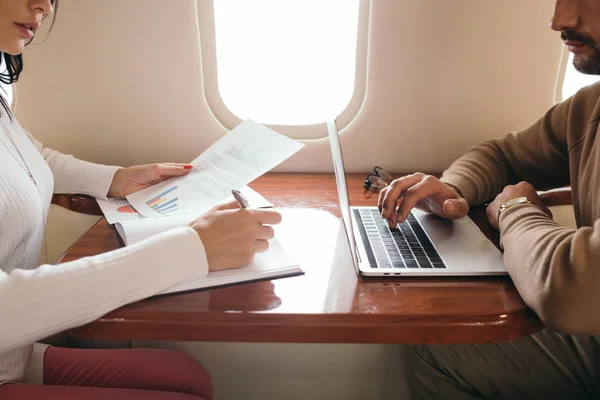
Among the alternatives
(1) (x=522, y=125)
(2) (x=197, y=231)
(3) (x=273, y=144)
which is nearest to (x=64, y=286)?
(2) (x=197, y=231)

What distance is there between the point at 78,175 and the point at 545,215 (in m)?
1.04

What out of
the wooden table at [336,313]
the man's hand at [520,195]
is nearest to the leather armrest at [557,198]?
the man's hand at [520,195]

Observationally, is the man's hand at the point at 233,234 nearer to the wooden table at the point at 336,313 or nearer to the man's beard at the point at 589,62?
the wooden table at the point at 336,313

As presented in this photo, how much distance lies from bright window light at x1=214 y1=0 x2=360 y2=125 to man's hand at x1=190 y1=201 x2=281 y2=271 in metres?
0.72

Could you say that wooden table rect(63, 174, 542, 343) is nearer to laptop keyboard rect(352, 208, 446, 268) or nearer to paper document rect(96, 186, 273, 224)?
laptop keyboard rect(352, 208, 446, 268)

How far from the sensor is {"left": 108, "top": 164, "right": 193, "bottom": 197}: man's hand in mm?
1233

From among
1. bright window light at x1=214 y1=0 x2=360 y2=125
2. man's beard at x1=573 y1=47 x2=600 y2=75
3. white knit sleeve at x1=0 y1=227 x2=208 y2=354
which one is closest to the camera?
white knit sleeve at x1=0 y1=227 x2=208 y2=354

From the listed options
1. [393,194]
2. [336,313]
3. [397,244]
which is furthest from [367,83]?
[336,313]

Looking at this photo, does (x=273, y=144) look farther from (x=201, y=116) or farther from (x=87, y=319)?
(x=87, y=319)

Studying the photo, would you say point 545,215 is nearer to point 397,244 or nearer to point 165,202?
point 397,244

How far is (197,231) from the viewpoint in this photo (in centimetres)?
84

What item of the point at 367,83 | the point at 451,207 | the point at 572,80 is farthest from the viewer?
the point at 572,80

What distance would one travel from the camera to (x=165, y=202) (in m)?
1.14

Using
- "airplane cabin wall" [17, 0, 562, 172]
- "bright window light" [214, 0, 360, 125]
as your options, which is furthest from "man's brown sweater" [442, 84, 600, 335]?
"bright window light" [214, 0, 360, 125]
